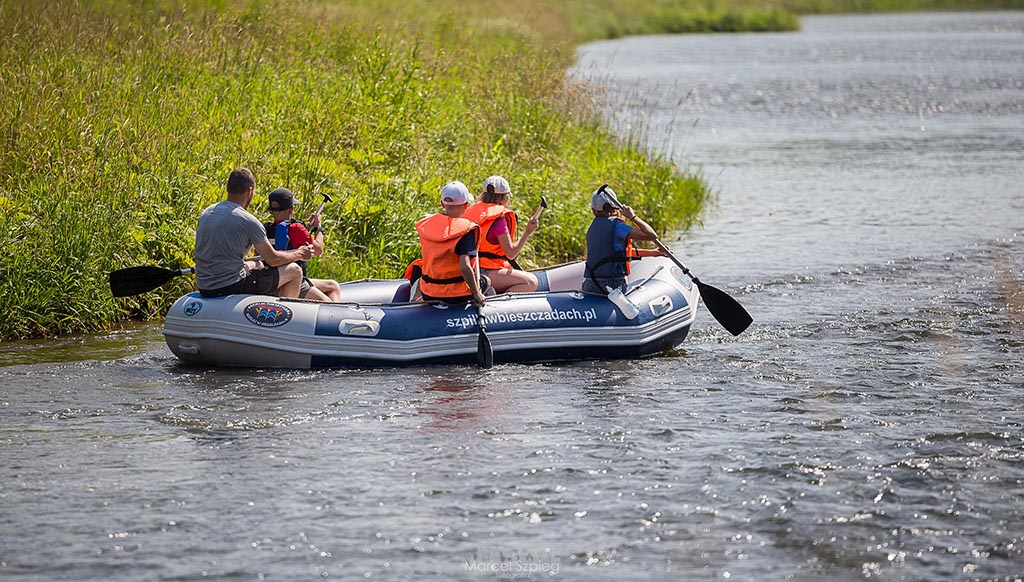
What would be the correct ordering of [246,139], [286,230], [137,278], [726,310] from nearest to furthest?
[286,230], [137,278], [726,310], [246,139]

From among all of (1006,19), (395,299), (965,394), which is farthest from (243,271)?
(1006,19)

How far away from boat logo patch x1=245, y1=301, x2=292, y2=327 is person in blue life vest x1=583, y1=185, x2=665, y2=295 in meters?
2.01

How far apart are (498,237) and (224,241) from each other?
187cm

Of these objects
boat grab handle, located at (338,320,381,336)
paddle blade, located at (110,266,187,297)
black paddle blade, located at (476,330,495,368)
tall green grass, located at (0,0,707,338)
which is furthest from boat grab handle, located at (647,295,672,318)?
paddle blade, located at (110,266,187,297)

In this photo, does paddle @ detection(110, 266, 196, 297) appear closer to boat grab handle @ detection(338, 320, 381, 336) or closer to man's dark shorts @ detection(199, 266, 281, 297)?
man's dark shorts @ detection(199, 266, 281, 297)

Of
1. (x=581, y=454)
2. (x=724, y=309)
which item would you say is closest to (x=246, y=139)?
(x=724, y=309)

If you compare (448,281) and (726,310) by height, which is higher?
(448,281)

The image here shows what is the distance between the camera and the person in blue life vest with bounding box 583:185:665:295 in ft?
30.7

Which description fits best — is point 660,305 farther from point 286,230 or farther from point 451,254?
point 286,230

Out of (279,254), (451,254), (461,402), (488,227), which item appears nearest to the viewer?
(461,402)

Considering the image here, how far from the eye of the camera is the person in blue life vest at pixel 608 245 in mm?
9344

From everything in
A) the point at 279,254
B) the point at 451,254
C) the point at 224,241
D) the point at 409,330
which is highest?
the point at 224,241

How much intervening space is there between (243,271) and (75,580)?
3.71 meters

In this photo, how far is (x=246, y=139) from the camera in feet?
39.7
